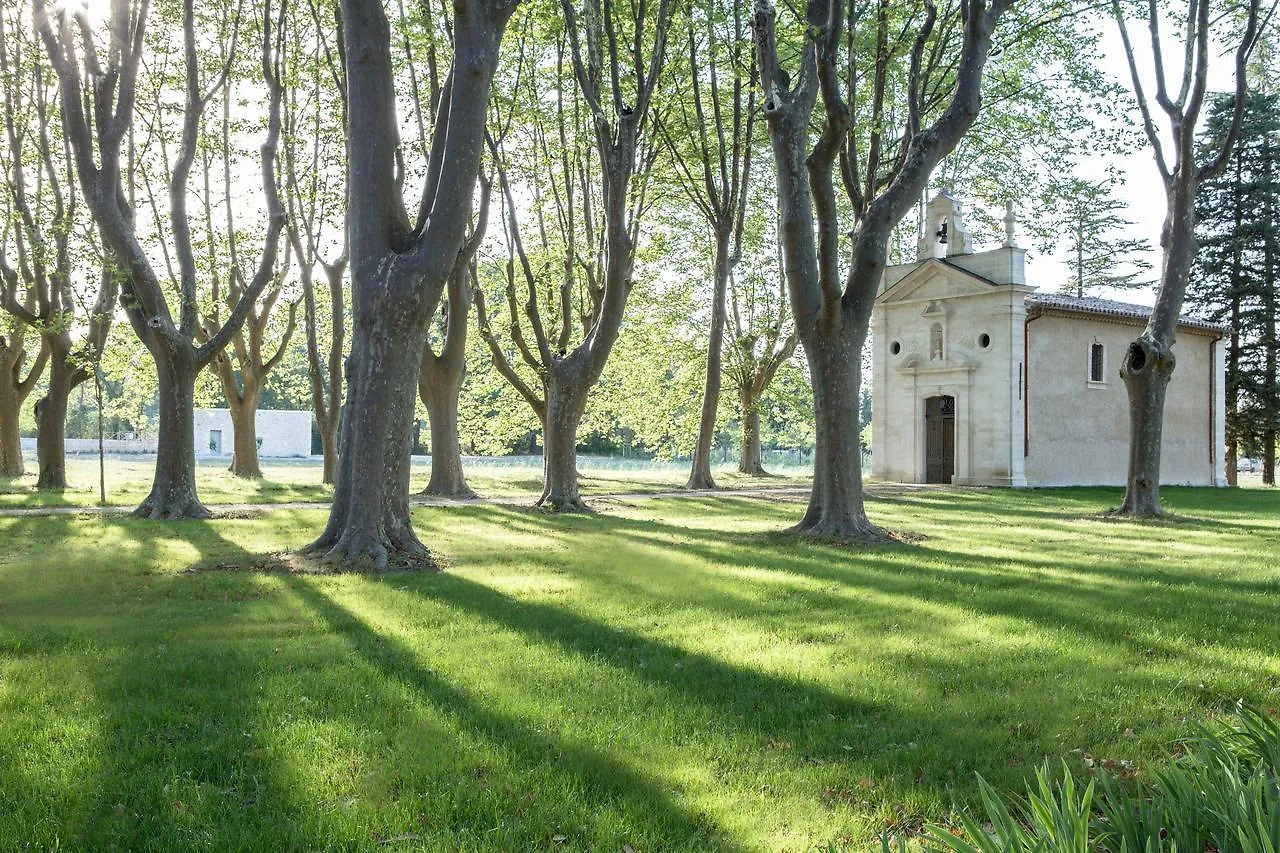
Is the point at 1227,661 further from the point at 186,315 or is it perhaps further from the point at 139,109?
the point at 139,109

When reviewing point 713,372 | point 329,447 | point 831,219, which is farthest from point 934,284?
point 831,219

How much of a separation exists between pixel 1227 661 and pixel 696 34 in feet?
56.6

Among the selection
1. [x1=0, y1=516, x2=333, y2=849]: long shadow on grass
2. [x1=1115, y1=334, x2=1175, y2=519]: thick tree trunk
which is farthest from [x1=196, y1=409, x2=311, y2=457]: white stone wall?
[x1=0, y1=516, x2=333, y2=849]: long shadow on grass

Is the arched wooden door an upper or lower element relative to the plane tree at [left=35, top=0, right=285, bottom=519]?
lower

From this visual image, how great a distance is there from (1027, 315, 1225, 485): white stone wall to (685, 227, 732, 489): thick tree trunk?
11.1m

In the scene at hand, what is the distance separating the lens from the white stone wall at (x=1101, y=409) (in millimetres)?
31719

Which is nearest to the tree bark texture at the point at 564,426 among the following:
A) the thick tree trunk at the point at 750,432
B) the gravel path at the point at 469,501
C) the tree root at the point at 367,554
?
the gravel path at the point at 469,501

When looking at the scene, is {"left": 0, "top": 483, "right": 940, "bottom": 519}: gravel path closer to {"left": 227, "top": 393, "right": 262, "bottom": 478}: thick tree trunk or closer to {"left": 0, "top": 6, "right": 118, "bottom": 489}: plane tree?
{"left": 0, "top": 6, "right": 118, "bottom": 489}: plane tree

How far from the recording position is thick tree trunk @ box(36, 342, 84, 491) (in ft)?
76.3

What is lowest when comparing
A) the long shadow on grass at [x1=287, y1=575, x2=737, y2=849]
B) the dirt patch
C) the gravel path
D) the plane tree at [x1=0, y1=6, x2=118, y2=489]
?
the gravel path

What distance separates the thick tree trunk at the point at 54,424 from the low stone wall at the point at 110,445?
134 ft

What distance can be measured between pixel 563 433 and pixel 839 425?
7261 millimetres

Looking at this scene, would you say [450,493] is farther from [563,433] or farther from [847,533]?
[847,533]

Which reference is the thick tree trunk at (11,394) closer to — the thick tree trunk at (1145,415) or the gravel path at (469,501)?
the gravel path at (469,501)
